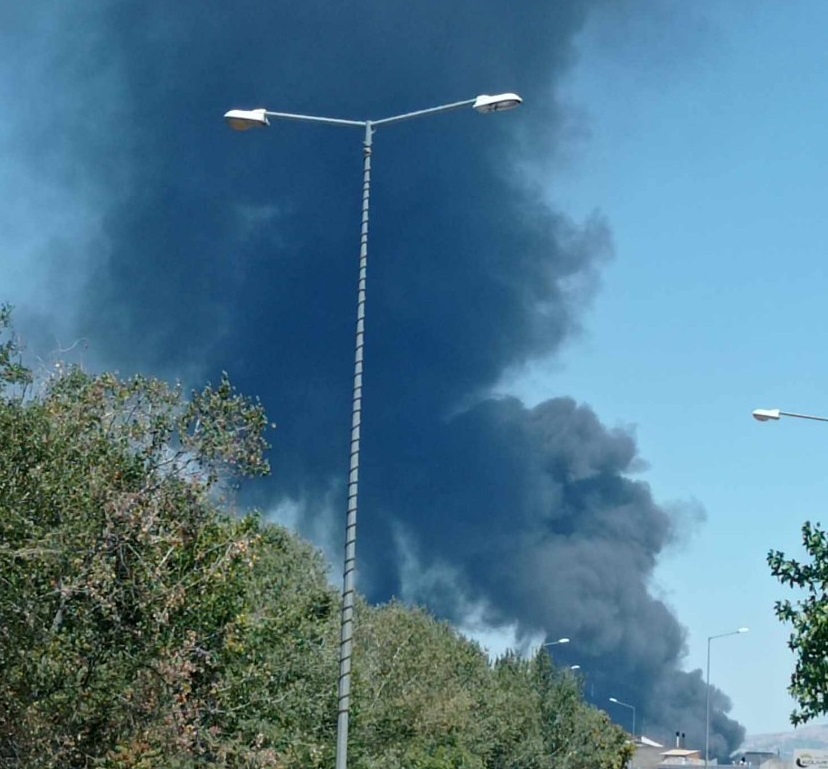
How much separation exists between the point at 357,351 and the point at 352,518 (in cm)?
326

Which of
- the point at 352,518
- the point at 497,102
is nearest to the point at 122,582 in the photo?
the point at 352,518

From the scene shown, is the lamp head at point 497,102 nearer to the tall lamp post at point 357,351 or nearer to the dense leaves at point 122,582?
the tall lamp post at point 357,351

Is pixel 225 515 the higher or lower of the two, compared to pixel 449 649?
lower

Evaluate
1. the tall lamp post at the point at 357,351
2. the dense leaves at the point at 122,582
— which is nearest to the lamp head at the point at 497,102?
the tall lamp post at the point at 357,351

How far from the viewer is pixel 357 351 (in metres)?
25.0

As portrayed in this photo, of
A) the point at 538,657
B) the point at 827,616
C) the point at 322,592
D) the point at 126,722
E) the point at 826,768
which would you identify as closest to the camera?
the point at 126,722

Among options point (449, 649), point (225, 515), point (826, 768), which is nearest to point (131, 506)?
point (225, 515)

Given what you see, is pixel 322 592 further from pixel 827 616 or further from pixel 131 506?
pixel 131 506

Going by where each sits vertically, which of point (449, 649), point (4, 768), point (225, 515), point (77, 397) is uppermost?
point (449, 649)

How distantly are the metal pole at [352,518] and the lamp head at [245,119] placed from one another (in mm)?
2205

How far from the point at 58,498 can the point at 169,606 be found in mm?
2529

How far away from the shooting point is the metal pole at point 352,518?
2277 centimetres

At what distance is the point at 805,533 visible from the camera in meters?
37.8

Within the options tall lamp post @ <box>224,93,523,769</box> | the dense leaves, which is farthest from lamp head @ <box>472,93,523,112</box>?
the dense leaves
